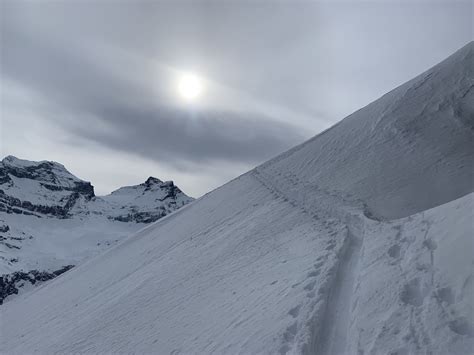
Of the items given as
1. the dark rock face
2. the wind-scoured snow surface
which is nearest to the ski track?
the wind-scoured snow surface

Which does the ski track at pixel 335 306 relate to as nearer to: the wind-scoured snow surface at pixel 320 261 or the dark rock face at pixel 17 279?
the wind-scoured snow surface at pixel 320 261

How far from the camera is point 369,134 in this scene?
25766mm

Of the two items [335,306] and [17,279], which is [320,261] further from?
[17,279]

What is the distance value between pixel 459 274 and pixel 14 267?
204 metres

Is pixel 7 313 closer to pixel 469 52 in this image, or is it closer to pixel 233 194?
pixel 233 194

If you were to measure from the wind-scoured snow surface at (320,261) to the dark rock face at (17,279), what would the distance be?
5890 inches

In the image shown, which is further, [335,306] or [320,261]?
[320,261]

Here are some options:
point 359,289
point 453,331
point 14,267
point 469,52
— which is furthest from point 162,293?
point 14,267

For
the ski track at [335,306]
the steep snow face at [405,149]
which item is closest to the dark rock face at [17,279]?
the steep snow face at [405,149]

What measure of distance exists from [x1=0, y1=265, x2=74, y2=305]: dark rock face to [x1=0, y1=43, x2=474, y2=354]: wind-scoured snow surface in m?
150

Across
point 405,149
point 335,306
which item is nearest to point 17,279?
point 405,149

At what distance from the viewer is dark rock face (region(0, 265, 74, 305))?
541 ft

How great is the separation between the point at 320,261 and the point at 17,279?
188 m

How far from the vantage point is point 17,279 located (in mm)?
173750
